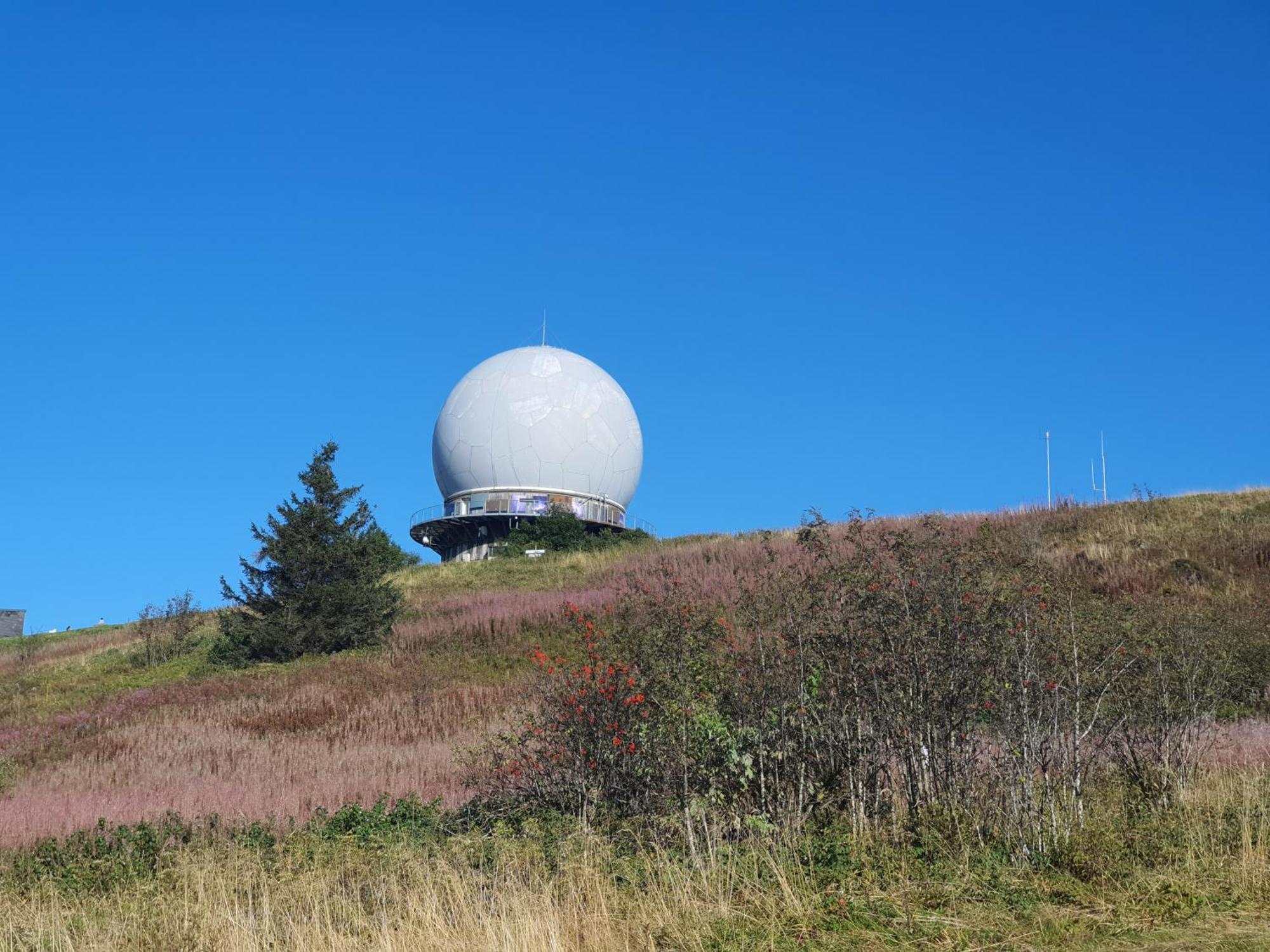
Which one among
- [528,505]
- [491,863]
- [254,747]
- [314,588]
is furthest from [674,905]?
[528,505]

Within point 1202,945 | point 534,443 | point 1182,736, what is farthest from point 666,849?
point 534,443

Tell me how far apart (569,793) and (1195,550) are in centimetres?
1917

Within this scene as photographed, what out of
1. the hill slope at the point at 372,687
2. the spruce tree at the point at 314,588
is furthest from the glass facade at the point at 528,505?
the spruce tree at the point at 314,588

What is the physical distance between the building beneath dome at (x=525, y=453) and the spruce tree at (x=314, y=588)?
1975cm

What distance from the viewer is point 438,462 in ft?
167

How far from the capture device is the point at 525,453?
4756cm

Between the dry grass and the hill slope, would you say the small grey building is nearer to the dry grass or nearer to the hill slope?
the hill slope

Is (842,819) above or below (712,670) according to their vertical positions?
below

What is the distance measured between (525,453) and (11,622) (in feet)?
82.5

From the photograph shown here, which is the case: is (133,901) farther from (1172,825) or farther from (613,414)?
(613,414)

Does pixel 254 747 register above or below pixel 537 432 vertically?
below

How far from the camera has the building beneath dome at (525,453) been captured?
47.6m

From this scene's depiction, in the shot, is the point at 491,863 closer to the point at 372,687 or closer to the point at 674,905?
the point at 674,905

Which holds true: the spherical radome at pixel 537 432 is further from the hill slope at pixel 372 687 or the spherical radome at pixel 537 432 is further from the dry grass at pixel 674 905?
the dry grass at pixel 674 905
